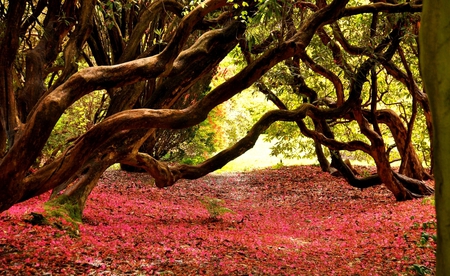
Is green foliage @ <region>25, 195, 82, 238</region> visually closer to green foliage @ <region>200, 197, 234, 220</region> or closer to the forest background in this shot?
the forest background

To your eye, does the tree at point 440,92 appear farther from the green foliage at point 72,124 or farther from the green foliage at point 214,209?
the green foliage at point 72,124

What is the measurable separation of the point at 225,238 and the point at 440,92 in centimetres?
584

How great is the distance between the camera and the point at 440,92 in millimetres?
2088

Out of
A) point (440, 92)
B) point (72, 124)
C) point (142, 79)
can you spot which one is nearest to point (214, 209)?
point (142, 79)

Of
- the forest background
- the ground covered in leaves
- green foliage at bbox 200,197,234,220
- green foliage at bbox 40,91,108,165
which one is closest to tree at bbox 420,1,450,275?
the ground covered in leaves

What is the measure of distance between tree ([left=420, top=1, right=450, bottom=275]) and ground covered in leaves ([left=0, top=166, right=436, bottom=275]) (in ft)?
9.56

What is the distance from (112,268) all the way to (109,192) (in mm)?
7288

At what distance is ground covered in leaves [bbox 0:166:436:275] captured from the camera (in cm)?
530

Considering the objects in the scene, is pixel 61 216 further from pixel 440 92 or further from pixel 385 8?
pixel 385 8

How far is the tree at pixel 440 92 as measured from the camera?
81.4 inches

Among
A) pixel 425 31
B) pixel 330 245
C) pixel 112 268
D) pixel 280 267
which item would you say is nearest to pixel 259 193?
pixel 330 245

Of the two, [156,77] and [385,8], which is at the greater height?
[385,8]

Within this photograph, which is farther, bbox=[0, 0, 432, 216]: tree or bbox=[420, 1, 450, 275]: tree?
bbox=[0, 0, 432, 216]: tree

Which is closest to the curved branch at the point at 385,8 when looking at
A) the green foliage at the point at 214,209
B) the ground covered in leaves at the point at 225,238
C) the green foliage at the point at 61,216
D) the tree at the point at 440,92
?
the ground covered in leaves at the point at 225,238
